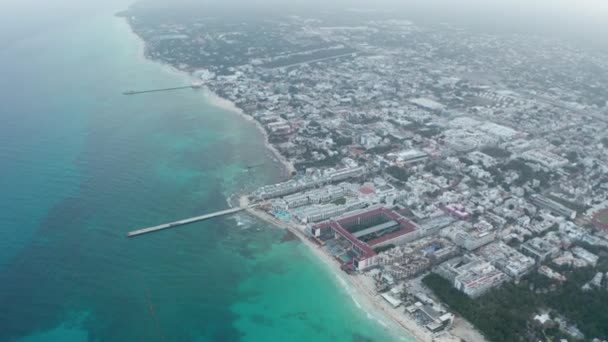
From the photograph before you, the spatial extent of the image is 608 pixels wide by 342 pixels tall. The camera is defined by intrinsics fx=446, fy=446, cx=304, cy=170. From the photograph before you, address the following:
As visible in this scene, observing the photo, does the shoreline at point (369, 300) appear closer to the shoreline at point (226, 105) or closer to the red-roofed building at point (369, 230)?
the red-roofed building at point (369, 230)

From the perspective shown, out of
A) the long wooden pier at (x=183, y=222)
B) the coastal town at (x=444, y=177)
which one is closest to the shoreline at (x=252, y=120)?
the coastal town at (x=444, y=177)

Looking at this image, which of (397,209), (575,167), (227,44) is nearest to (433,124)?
(575,167)

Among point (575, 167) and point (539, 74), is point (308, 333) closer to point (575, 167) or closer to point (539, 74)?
point (575, 167)

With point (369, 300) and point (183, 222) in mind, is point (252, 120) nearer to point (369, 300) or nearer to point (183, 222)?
point (183, 222)

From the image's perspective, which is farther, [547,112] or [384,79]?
[384,79]

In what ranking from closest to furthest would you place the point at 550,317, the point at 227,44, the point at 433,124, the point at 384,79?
the point at 550,317 < the point at 433,124 < the point at 384,79 < the point at 227,44
